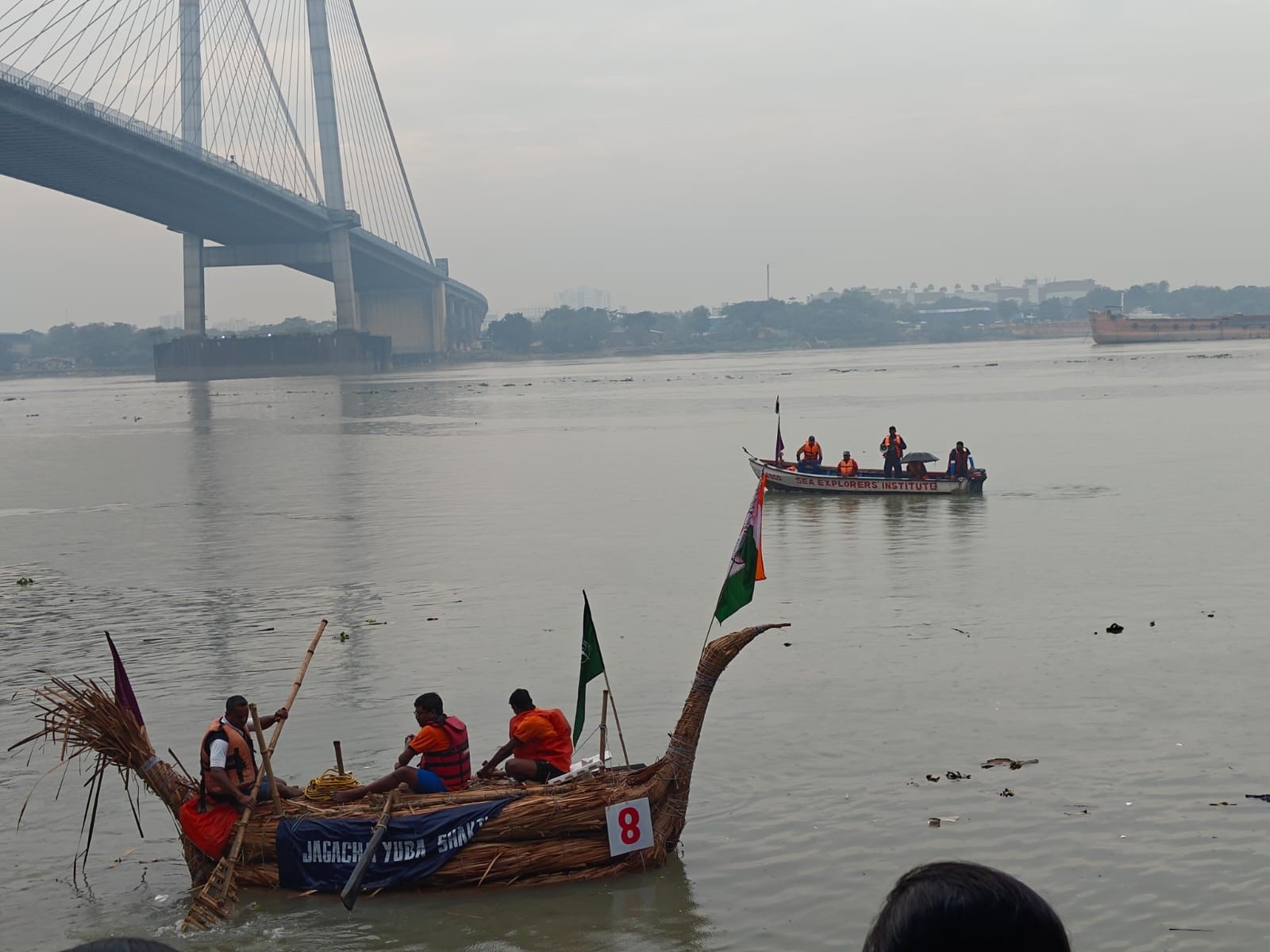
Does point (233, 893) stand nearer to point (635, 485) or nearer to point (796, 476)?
point (796, 476)

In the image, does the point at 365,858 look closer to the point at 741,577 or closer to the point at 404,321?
the point at 741,577

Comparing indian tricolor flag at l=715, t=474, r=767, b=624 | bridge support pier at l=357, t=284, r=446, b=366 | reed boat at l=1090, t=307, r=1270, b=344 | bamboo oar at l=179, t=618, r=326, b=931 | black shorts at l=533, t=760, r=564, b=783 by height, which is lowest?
bamboo oar at l=179, t=618, r=326, b=931

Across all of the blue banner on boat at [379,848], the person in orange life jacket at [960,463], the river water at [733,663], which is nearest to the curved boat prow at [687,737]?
the river water at [733,663]

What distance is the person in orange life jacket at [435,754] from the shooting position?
28.0 feet

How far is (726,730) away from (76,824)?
190 inches

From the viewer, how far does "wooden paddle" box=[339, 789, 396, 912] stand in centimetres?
809

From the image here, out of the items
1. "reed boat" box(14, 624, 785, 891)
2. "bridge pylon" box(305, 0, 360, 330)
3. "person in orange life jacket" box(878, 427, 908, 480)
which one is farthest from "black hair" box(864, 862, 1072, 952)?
"bridge pylon" box(305, 0, 360, 330)

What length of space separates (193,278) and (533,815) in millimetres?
104149

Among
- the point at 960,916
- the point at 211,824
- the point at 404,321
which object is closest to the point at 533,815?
the point at 211,824

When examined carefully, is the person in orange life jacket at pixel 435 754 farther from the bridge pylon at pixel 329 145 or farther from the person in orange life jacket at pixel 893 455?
the bridge pylon at pixel 329 145

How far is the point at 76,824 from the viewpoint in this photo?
10.1m

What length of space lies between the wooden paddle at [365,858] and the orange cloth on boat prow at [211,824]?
2.54ft

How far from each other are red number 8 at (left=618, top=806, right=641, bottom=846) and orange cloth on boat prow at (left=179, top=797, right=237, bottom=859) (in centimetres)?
224

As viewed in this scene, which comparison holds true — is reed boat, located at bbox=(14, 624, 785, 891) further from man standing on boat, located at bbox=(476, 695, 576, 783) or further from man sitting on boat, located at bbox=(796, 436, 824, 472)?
man sitting on boat, located at bbox=(796, 436, 824, 472)
